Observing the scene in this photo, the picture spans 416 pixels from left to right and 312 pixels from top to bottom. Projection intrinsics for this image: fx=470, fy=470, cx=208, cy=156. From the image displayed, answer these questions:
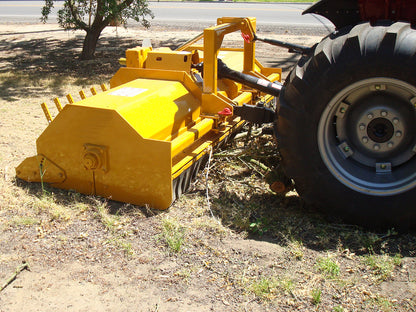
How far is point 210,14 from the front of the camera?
17078 mm

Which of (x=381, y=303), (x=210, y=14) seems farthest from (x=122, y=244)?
(x=210, y=14)

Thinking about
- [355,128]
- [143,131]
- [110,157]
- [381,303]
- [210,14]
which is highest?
[210,14]

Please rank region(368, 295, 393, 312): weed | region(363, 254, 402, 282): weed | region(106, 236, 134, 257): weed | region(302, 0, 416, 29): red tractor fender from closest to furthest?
region(368, 295, 393, 312): weed → region(363, 254, 402, 282): weed → region(106, 236, 134, 257): weed → region(302, 0, 416, 29): red tractor fender

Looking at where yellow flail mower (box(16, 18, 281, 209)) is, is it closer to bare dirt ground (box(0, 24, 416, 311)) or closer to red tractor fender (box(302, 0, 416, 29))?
bare dirt ground (box(0, 24, 416, 311))

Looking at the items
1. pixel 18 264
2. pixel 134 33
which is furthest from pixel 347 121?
pixel 134 33

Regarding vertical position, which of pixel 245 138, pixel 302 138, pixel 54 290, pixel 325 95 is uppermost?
A: pixel 325 95

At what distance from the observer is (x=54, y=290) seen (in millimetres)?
2678

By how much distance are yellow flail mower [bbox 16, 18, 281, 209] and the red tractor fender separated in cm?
85

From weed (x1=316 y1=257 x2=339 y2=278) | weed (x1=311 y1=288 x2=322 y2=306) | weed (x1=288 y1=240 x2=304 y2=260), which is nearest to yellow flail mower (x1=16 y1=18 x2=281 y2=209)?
weed (x1=288 y1=240 x2=304 y2=260)

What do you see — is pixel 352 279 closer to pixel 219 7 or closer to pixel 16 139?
pixel 16 139

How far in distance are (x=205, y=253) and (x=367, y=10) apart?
206cm

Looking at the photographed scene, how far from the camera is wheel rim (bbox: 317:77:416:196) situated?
3.03m

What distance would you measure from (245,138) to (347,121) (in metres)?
1.52

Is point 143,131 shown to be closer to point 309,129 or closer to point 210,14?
point 309,129
